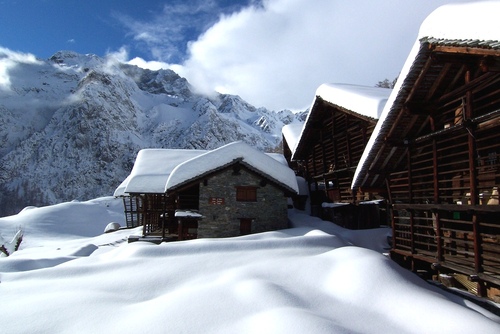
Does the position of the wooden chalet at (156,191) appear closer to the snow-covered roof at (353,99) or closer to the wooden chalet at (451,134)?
the snow-covered roof at (353,99)

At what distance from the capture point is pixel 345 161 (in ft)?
56.7

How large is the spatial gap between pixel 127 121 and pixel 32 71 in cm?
5107

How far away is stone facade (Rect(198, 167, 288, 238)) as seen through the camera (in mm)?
15344

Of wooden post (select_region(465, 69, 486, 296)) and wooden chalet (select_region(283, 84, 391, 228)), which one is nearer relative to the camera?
wooden post (select_region(465, 69, 486, 296))

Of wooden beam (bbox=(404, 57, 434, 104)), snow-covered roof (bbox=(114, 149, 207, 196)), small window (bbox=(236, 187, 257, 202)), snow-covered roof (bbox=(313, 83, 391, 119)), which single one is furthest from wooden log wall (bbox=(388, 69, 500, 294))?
snow-covered roof (bbox=(114, 149, 207, 196))

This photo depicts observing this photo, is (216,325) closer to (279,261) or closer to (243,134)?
(279,261)

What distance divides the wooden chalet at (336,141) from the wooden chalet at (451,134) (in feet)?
12.9

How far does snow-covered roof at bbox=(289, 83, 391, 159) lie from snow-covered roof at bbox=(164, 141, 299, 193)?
463cm

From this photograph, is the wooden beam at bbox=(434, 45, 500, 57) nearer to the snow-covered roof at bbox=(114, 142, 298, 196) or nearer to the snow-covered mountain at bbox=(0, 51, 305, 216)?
the snow-covered roof at bbox=(114, 142, 298, 196)

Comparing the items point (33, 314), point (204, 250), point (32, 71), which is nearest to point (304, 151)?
point (204, 250)

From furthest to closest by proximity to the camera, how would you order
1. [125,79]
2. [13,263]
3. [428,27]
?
[125,79]
[13,263]
[428,27]

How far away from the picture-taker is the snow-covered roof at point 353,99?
43.4 ft

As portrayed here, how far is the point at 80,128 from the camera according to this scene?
312ft

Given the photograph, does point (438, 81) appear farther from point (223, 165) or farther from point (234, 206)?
point (234, 206)
